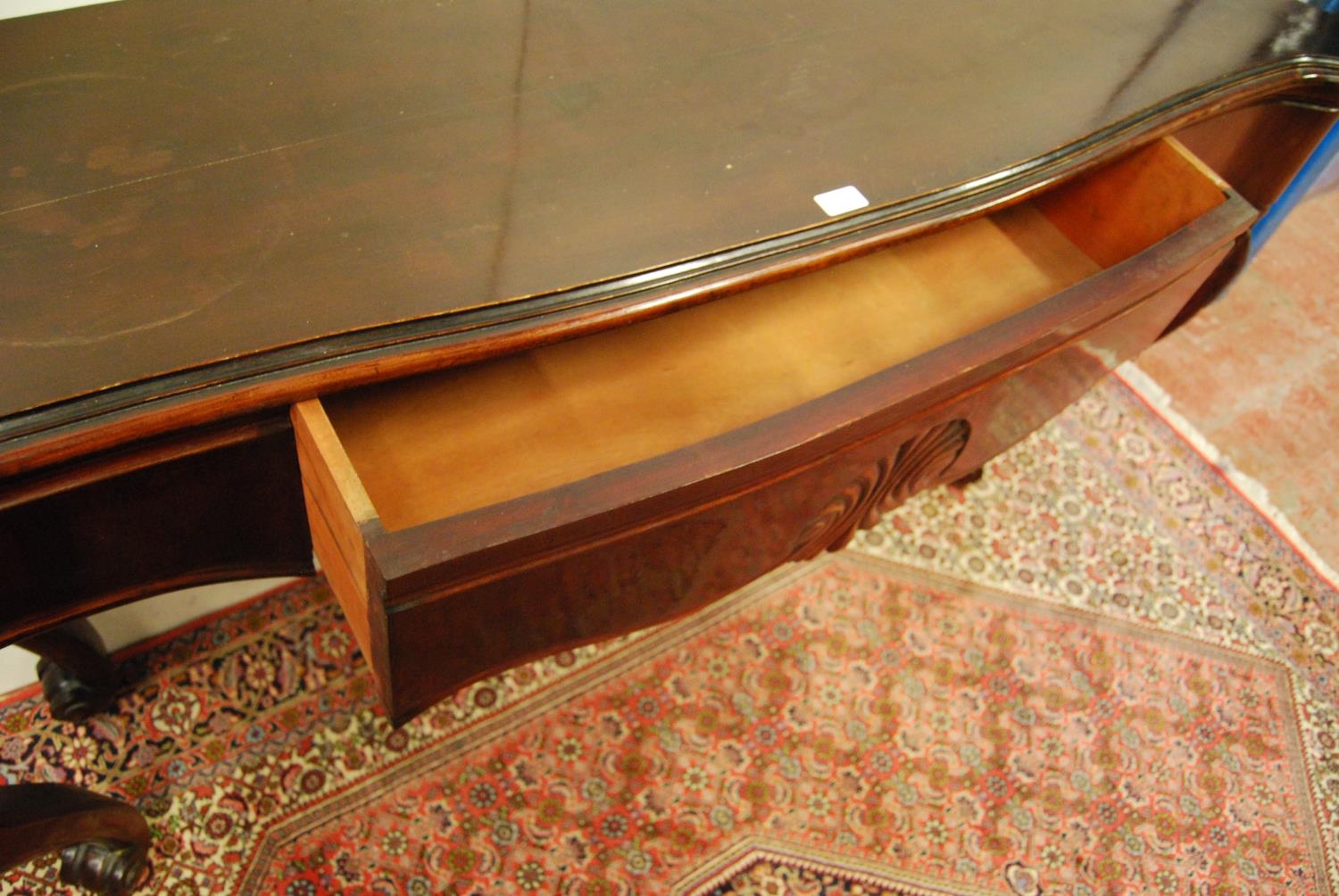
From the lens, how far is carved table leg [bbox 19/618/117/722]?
96cm

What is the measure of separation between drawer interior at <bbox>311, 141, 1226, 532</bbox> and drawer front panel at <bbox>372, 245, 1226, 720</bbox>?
0.08 meters

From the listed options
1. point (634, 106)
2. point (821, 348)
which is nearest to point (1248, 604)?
point (821, 348)

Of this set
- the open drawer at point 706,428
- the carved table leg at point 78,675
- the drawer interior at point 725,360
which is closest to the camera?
the open drawer at point 706,428

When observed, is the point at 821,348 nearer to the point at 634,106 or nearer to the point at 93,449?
the point at 634,106

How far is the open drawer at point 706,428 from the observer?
1.99 ft

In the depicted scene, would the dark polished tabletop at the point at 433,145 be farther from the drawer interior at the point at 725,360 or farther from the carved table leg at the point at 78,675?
the carved table leg at the point at 78,675

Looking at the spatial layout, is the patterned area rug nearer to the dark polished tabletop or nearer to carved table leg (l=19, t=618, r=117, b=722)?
carved table leg (l=19, t=618, r=117, b=722)

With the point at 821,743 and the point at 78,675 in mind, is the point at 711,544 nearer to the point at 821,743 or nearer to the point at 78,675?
the point at 821,743

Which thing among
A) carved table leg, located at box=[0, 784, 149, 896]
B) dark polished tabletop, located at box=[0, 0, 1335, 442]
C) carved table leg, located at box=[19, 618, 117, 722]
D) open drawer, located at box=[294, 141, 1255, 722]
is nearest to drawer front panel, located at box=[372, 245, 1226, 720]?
open drawer, located at box=[294, 141, 1255, 722]

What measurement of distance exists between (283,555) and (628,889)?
51 cm

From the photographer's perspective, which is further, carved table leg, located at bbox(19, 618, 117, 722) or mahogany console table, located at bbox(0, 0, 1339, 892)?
carved table leg, located at bbox(19, 618, 117, 722)

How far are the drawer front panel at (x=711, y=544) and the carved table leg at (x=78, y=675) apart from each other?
460mm

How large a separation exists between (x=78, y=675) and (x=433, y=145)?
2.16 feet

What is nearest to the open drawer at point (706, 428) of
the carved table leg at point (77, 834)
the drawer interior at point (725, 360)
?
the drawer interior at point (725, 360)
